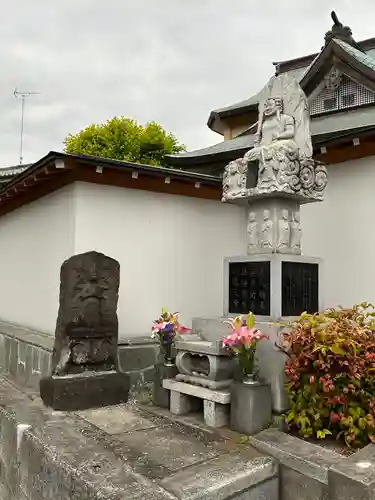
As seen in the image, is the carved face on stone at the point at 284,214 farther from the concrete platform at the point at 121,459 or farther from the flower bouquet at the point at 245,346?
the concrete platform at the point at 121,459

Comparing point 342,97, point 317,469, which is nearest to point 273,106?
point 317,469

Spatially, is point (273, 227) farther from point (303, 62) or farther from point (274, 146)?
point (303, 62)

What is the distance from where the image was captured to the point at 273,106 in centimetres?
570

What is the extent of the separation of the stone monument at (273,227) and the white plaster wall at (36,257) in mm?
2623

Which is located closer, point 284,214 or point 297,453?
point 297,453

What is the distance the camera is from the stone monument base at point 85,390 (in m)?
5.56

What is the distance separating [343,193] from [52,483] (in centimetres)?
579

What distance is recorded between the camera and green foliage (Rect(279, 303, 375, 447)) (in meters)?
4.04

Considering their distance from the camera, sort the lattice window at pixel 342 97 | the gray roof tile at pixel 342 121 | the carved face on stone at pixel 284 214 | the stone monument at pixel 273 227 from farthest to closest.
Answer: the lattice window at pixel 342 97, the gray roof tile at pixel 342 121, the carved face on stone at pixel 284 214, the stone monument at pixel 273 227

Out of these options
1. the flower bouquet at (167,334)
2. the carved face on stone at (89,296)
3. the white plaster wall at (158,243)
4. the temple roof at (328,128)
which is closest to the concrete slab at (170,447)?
the flower bouquet at (167,334)

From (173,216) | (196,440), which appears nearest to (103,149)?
(173,216)

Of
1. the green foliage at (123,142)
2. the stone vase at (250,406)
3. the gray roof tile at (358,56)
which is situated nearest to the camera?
the stone vase at (250,406)

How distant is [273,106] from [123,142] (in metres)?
18.7

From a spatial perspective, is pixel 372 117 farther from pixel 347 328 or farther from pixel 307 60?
pixel 307 60
